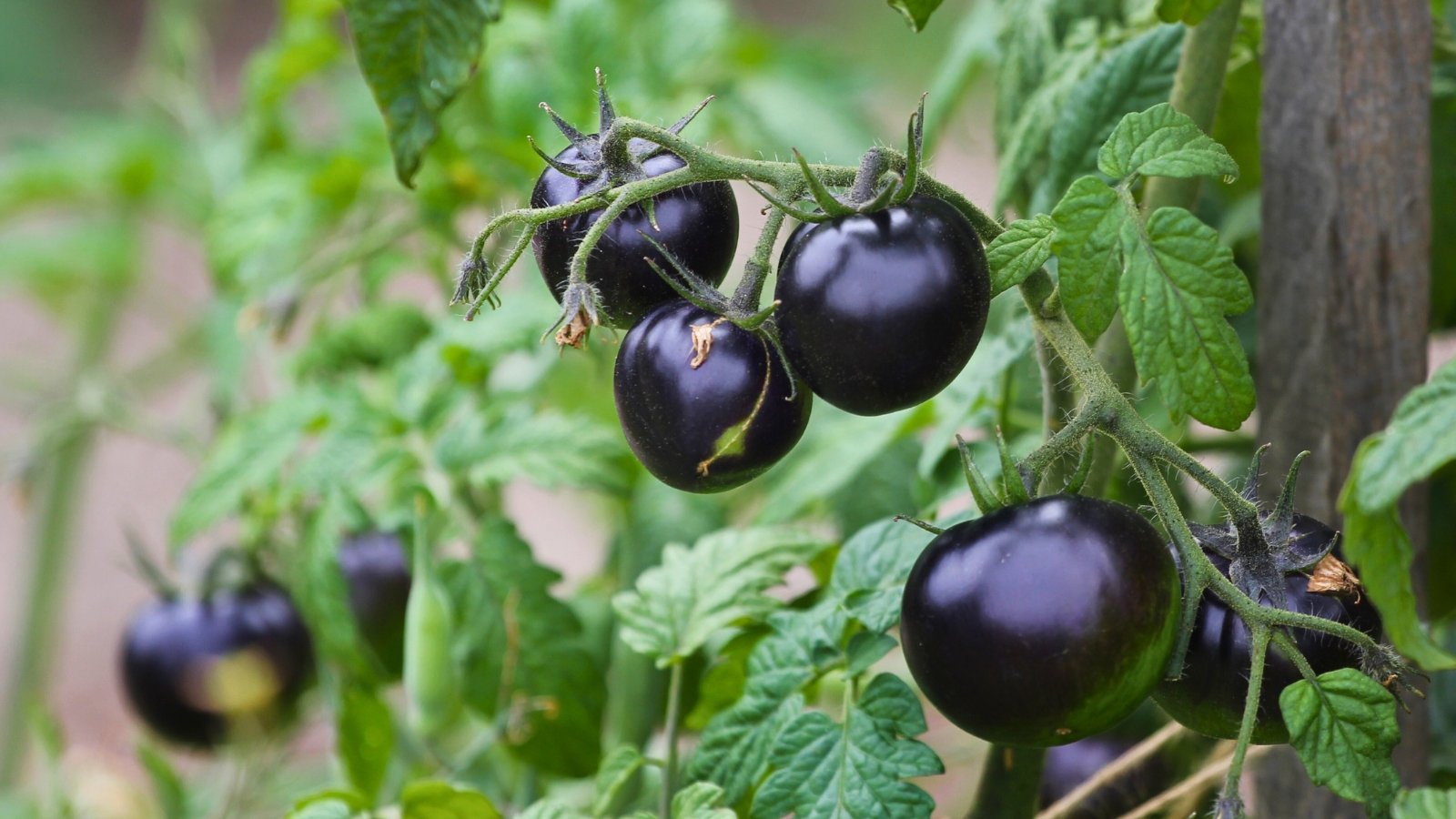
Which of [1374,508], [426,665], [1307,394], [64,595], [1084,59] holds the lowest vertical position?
[64,595]

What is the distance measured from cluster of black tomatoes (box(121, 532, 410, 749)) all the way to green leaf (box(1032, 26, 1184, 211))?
2.79ft

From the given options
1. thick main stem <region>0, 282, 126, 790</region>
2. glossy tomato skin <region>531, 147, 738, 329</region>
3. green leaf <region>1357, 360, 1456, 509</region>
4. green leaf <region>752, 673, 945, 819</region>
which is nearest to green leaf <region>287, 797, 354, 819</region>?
green leaf <region>752, 673, 945, 819</region>

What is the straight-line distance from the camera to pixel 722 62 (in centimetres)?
150

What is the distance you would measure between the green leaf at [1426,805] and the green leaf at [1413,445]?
0.42ft

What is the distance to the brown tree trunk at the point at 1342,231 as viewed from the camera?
80 cm

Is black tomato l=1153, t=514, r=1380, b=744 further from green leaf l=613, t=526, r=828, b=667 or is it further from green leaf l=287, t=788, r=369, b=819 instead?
green leaf l=287, t=788, r=369, b=819

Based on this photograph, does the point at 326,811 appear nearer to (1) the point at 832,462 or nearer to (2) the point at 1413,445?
(1) the point at 832,462

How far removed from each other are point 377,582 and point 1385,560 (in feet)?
2.78

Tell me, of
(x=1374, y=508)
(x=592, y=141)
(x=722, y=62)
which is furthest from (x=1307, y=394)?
(x=722, y=62)

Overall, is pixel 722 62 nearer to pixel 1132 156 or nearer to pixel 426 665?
pixel 426 665

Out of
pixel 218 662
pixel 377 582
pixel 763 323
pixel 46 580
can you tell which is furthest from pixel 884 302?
pixel 46 580

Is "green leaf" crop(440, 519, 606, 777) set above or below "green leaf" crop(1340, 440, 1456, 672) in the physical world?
below

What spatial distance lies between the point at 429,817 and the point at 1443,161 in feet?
2.77

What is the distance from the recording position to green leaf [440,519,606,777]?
3.12ft
